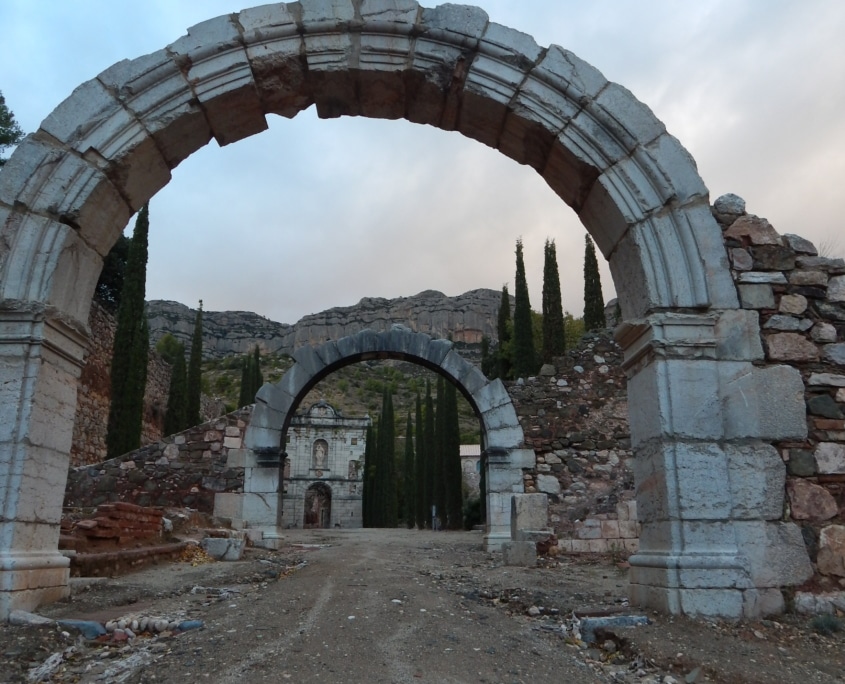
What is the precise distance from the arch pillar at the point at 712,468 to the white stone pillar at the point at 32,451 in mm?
3725

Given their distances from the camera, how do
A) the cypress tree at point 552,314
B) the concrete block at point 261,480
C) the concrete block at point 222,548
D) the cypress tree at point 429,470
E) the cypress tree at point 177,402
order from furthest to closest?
the cypress tree at point 429,470, the cypress tree at point 552,314, the cypress tree at point 177,402, the concrete block at point 261,480, the concrete block at point 222,548

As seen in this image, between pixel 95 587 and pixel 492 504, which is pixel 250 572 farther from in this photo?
pixel 492 504

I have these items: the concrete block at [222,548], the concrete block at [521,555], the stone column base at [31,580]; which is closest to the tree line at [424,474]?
the concrete block at [521,555]

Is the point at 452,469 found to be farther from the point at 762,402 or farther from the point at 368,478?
the point at 762,402

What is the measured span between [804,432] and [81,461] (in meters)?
14.0

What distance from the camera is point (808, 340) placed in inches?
171

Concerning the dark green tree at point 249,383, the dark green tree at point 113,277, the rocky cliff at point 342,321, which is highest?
the rocky cliff at point 342,321

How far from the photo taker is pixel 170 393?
65.8 feet

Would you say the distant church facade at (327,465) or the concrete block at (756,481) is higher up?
the distant church facade at (327,465)

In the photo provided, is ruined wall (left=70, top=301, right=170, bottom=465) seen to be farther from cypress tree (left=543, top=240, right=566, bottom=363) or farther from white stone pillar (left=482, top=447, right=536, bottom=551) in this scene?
cypress tree (left=543, top=240, right=566, bottom=363)

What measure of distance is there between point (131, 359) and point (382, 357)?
7.06 metres

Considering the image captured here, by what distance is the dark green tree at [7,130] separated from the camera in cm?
1416

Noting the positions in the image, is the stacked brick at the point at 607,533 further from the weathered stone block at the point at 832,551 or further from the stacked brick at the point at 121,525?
the weathered stone block at the point at 832,551

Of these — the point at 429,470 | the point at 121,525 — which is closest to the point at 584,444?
the point at 121,525
